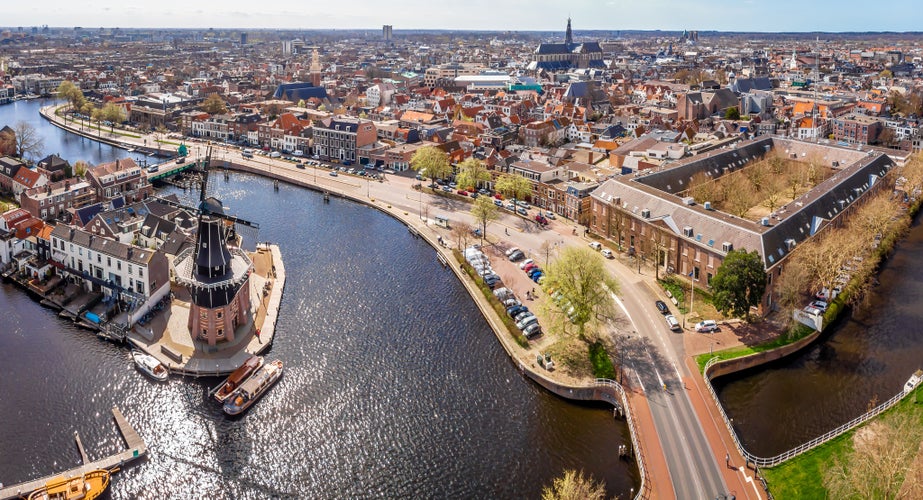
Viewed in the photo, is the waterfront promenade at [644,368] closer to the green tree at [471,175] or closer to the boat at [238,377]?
the green tree at [471,175]

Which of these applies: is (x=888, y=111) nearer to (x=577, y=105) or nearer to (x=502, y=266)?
(x=577, y=105)

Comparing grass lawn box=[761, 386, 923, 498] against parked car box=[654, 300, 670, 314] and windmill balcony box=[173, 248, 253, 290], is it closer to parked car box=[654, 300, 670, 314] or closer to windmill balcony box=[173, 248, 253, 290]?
parked car box=[654, 300, 670, 314]

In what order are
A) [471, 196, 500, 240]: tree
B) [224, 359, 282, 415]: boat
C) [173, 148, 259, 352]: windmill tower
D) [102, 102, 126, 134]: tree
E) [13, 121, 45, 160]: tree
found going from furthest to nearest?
[102, 102, 126, 134]: tree < [13, 121, 45, 160]: tree < [471, 196, 500, 240]: tree < [173, 148, 259, 352]: windmill tower < [224, 359, 282, 415]: boat

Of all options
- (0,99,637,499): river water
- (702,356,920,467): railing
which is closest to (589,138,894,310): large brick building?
(702,356,920,467): railing

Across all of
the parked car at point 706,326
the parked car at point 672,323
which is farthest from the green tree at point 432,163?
the parked car at point 706,326

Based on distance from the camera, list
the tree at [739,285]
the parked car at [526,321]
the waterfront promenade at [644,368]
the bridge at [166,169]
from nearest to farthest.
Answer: the waterfront promenade at [644,368] → the tree at [739,285] → the parked car at [526,321] → the bridge at [166,169]

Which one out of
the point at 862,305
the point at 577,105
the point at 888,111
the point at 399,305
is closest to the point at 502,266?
the point at 399,305
